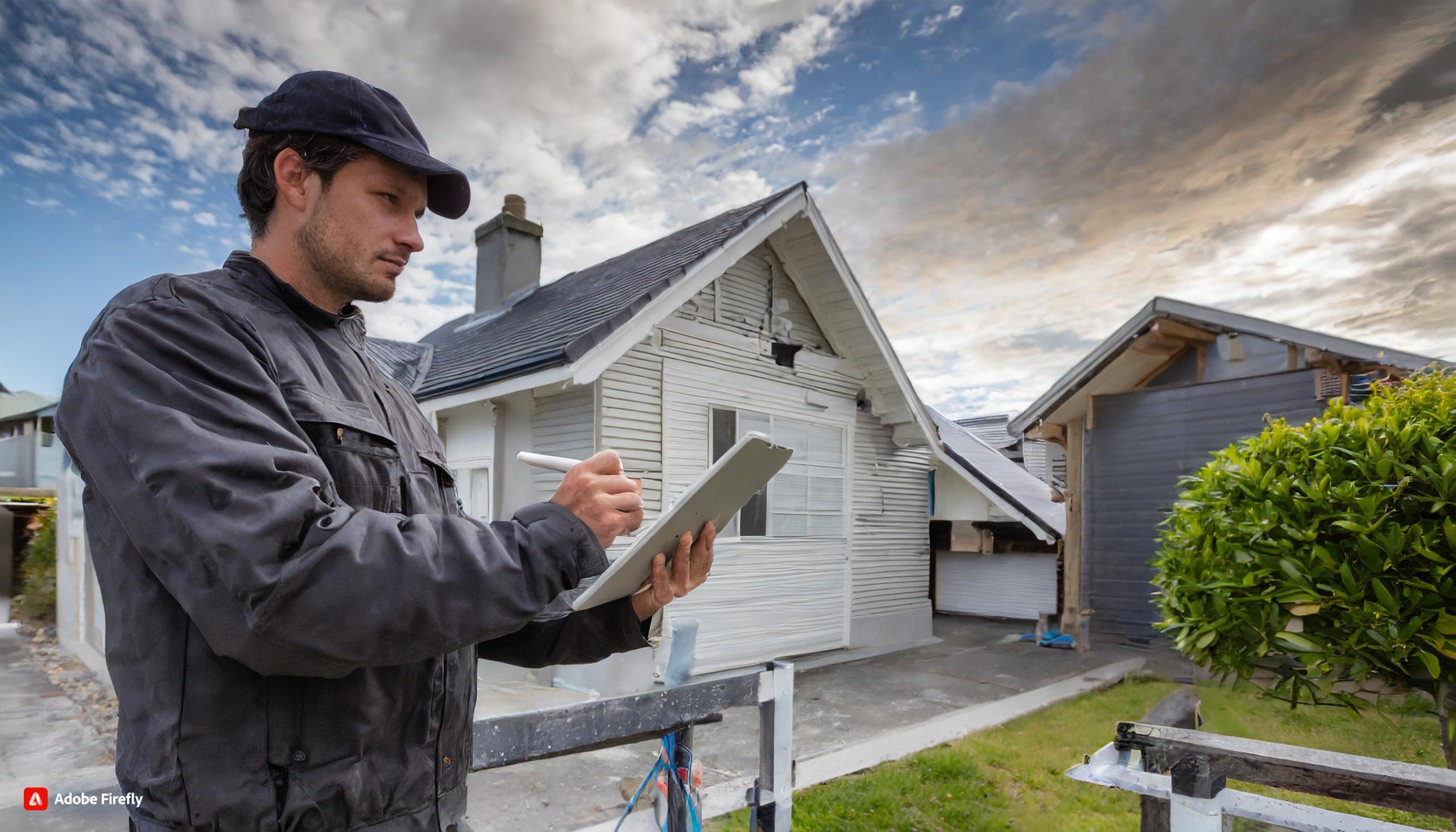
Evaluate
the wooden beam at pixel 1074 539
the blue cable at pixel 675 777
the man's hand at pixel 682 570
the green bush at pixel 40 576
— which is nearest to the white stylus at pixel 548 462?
the man's hand at pixel 682 570

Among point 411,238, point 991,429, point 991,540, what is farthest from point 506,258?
point 991,429

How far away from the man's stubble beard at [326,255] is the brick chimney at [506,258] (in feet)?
37.9

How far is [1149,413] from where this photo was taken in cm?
1036

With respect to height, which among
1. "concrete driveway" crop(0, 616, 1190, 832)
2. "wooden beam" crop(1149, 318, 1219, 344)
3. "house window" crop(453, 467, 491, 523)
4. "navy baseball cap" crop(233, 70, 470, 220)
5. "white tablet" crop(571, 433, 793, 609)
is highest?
"wooden beam" crop(1149, 318, 1219, 344)

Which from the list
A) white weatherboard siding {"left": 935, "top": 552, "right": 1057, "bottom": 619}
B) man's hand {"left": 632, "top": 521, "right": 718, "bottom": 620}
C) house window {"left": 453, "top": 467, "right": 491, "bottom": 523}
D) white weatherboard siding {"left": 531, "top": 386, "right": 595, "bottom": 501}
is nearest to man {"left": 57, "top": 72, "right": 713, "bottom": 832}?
man's hand {"left": 632, "top": 521, "right": 718, "bottom": 620}

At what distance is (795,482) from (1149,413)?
513 cm

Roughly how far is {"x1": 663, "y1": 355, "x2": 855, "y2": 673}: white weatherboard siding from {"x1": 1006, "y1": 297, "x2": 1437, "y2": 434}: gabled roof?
3024 millimetres

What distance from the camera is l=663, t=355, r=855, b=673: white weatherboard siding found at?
331 inches

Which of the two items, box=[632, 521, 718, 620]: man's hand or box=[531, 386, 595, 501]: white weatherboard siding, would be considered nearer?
box=[632, 521, 718, 620]: man's hand

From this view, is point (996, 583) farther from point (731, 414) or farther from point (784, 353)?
point (731, 414)

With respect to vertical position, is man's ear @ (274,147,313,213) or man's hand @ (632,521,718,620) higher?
man's ear @ (274,147,313,213)

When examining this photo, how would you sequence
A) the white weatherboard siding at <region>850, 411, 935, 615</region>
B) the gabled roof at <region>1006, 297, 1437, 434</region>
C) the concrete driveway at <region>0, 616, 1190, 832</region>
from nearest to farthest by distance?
the concrete driveway at <region>0, 616, 1190, 832</region>, the gabled roof at <region>1006, 297, 1437, 434</region>, the white weatherboard siding at <region>850, 411, 935, 615</region>

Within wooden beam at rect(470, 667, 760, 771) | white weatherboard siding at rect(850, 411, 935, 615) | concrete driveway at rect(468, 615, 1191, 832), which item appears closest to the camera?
wooden beam at rect(470, 667, 760, 771)

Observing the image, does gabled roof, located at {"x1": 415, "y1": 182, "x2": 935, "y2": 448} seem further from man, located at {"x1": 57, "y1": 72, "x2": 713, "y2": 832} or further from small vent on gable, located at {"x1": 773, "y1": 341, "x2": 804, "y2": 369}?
man, located at {"x1": 57, "y1": 72, "x2": 713, "y2": 832}
